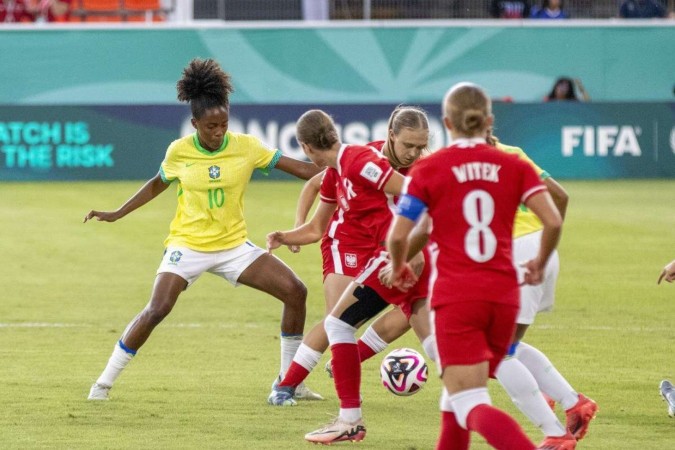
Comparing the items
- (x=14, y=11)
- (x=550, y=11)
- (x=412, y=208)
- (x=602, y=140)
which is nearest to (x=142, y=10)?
(x=14, y=11)

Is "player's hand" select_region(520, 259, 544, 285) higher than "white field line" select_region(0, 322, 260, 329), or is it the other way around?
"player's hand" select_region(520, 259, 544, 285)

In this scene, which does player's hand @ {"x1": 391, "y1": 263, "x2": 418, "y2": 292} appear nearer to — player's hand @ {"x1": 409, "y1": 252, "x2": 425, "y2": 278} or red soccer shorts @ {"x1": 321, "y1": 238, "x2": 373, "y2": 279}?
player's hand @ {"x1": 409, "y1": 252, "x2": 425, "y2": 278}

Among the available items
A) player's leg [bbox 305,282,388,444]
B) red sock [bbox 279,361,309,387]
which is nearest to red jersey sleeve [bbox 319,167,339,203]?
player's leg [bbox 305,282,388,444]

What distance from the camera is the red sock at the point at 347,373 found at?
727 centimetres

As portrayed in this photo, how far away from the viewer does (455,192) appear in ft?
18.5

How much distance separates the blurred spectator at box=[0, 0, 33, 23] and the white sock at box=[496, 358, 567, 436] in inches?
926

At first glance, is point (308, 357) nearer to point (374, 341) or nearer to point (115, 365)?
point (374, 341)

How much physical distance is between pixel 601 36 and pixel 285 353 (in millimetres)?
20685

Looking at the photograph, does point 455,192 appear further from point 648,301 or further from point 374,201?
point 648,301

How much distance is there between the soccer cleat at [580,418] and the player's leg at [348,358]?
1.10 metres

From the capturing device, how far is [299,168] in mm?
8641

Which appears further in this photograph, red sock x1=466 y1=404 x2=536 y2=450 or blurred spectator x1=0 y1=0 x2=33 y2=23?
blurred spectator x1=0 y1=0 x2=33 y2=23

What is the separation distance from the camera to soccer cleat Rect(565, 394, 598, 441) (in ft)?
23.3

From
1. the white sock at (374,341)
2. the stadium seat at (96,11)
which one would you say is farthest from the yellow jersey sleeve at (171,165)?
the stadium seat at (96,11)
